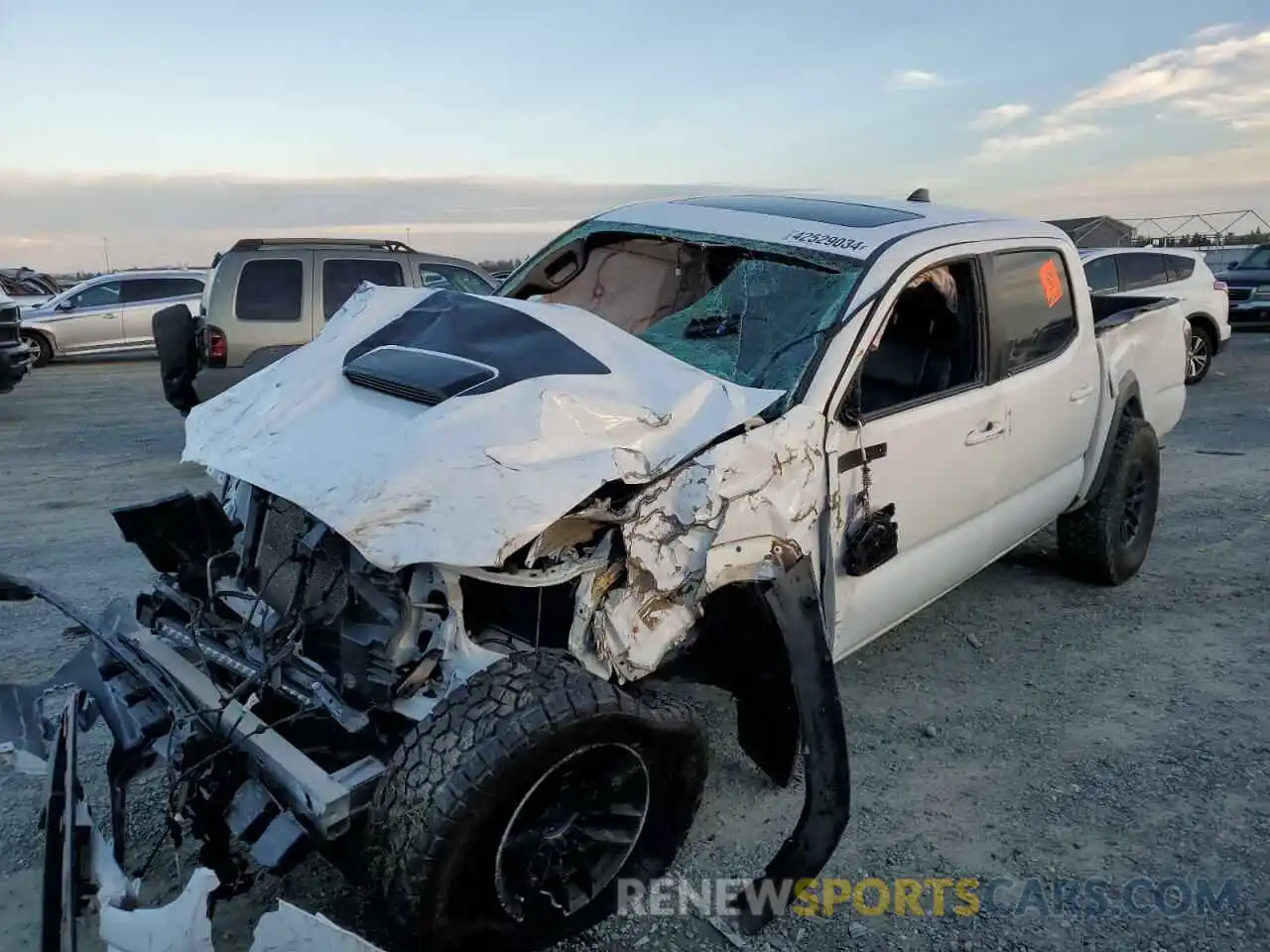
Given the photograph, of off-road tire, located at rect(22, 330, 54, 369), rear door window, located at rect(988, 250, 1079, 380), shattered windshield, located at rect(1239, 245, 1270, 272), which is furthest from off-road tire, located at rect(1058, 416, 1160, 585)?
off-road tire, located at rect(22, 330, 54, 369)

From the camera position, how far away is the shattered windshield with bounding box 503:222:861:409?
3.62 meters

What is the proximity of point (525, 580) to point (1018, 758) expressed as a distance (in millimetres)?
2210

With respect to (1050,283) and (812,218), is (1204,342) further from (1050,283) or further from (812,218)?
(812,218)

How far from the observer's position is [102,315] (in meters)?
17.7

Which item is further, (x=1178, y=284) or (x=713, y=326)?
(x=1178, y=284)

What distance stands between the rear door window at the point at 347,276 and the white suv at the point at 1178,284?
7891mm

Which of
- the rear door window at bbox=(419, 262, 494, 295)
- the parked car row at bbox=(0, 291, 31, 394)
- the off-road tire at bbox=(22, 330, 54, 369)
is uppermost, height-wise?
the rear door window at bbox=(419, 262, 494, 295)

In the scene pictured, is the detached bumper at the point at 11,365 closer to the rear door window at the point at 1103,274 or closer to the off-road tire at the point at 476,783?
the off-road tire at the point at 476,783

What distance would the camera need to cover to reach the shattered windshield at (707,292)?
3.62 m

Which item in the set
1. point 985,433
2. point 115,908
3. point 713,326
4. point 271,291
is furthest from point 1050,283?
point 271,291

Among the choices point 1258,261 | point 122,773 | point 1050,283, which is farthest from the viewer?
point 1258,261

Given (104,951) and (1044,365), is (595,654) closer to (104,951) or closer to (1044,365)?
(104,951)

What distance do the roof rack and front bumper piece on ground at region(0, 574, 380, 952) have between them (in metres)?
6.42

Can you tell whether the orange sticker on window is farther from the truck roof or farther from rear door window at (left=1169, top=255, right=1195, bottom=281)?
rear door window at (left=1169, top=255, right=1195, bottom=281)
